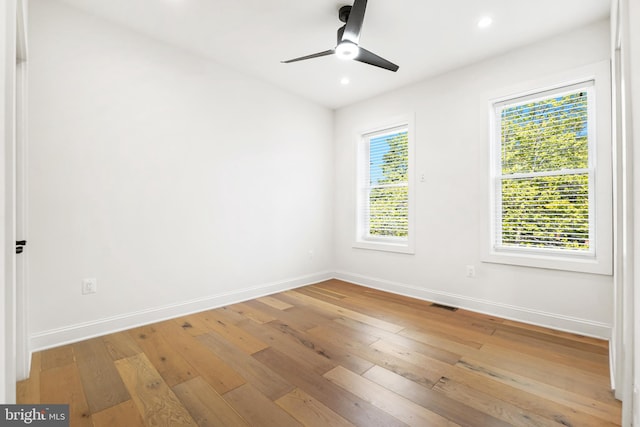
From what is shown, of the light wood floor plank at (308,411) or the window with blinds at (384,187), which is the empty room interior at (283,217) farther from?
the window with blinds at (384,187)

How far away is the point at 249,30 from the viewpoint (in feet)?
8.84

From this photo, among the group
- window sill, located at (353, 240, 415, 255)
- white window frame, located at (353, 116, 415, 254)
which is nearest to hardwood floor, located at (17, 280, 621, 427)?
window sill, located at (353, 240, 415, 255)

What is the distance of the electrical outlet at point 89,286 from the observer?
2.47 metres

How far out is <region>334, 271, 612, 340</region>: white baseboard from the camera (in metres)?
2.54

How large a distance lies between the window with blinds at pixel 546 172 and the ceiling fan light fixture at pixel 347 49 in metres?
1.76

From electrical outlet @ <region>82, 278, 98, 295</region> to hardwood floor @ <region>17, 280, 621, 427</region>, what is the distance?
39 cm

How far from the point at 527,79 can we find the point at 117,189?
395 centimetres

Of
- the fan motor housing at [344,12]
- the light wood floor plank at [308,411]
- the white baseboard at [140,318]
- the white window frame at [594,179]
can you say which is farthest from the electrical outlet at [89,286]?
the white window frame at [594,179]

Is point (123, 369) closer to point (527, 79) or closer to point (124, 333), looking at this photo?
point (124, 333)

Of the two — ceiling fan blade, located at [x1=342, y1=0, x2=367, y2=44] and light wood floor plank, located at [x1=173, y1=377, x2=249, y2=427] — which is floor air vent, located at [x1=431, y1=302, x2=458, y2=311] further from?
ceiling fan blade, located at [x1=342, y1=0, x2=367, y2=44]

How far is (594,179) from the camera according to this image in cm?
256

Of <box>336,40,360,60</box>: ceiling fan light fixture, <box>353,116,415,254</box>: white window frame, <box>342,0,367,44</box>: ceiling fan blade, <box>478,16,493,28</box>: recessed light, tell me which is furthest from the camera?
<box>353,116,415,254</box>: white window frame

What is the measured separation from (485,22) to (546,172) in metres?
1.47

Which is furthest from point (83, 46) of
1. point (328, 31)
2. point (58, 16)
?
point (328, 31)
